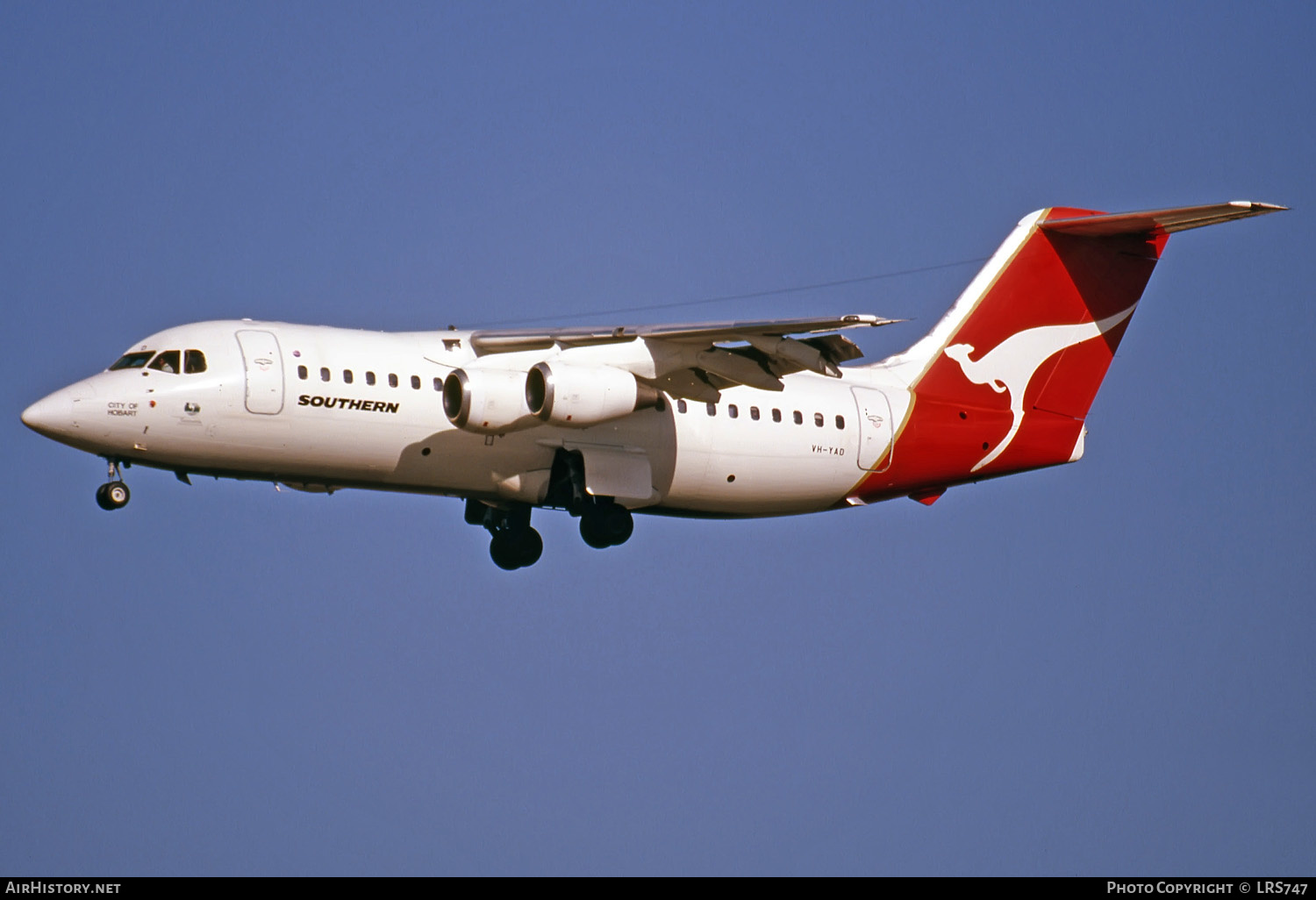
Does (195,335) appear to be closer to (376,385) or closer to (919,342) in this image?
(376,385)

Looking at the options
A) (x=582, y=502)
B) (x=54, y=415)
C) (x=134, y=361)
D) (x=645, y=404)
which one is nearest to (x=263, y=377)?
(x=134, y=361)

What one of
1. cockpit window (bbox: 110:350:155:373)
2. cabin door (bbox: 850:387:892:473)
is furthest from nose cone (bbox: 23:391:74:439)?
cabin door (bbox: 850:387:892:473)

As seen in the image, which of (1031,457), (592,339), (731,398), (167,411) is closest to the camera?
(167,411)

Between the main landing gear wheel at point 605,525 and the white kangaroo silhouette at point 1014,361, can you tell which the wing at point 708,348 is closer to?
the main landing gear wheel at point 605,525

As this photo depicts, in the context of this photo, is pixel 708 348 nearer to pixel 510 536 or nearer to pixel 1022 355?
pixel 510 536

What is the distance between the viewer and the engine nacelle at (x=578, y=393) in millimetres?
18812

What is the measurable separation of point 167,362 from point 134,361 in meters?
0.37

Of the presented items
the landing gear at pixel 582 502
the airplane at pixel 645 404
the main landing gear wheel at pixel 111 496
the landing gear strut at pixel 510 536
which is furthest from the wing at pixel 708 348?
the main landing gear wheel at pixel 111 496

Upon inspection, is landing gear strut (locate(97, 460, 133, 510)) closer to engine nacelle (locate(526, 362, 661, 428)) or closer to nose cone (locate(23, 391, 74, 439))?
nose cone (locate(23, 391, 74, 439))

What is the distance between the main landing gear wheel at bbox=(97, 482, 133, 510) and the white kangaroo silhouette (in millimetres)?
9403

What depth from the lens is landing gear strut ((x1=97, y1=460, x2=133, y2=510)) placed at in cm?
1820

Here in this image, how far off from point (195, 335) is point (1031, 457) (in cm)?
958

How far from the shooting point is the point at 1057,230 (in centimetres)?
A: 2256
